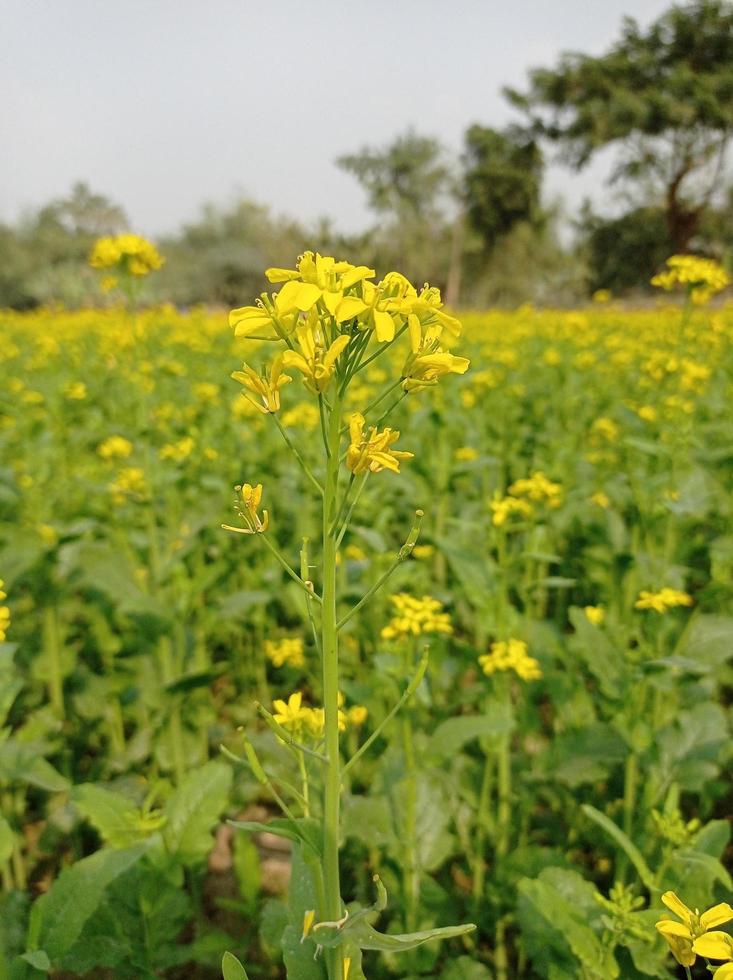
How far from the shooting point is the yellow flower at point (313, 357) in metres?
0.93

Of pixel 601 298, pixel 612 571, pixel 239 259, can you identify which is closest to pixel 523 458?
pixel 612 571

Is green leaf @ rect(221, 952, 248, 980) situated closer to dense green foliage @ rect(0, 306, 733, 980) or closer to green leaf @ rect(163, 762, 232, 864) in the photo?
dense green foliage @ rect(0, 306, 733, 980)

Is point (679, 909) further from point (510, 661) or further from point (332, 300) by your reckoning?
point (510, 661)

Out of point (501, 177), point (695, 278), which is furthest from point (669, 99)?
point (695, 278)

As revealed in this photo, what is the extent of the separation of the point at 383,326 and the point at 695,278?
2.41 m

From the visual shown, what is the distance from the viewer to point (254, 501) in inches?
39.8

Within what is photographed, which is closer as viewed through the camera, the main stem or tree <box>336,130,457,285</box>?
the main stem

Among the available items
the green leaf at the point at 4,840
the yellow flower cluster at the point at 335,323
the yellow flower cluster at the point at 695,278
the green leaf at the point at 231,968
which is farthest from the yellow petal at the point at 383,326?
the yellow flower cluster at the point at 695,278

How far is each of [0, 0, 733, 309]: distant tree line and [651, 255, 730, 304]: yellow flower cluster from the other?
27.8 metres

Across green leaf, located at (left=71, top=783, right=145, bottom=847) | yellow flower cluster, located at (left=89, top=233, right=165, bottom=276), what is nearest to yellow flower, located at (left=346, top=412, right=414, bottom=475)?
green leaf, located at (left=71, top=783, right=145, bottom=847)

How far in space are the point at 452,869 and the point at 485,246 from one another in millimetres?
42692

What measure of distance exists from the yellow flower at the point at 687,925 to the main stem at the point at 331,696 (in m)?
0.42

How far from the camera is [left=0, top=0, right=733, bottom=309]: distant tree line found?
33.1 metres

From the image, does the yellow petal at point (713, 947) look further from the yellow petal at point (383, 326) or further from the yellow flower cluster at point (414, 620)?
the yellow flower cluster at point (414, 620)
